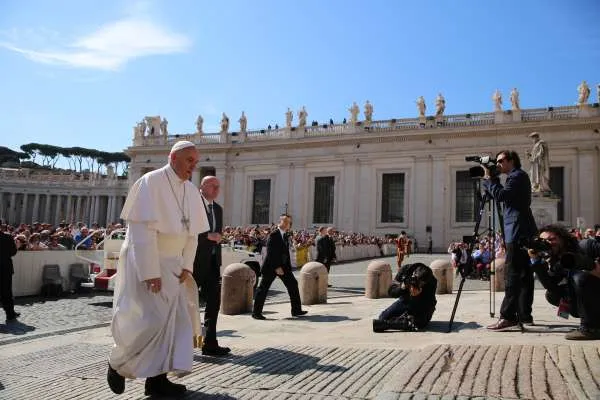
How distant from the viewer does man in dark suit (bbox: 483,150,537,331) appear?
608 centimetres

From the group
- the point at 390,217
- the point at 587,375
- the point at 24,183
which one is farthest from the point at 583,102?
the point at 24,183

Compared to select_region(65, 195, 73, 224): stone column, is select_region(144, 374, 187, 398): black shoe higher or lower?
lower

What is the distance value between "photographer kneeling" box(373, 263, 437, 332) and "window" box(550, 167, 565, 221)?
3398cm

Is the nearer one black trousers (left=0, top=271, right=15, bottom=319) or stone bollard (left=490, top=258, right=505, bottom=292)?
black trousers (left=0, top=271, right=15, bottom=319)

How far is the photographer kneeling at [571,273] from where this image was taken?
5234 mm

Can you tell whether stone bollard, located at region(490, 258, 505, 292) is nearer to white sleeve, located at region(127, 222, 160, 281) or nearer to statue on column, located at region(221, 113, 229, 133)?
white sleeve, located at region(127, 222, 160, 281)

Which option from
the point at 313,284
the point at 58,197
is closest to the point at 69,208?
the point at 58,197

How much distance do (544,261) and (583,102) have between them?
34.8m

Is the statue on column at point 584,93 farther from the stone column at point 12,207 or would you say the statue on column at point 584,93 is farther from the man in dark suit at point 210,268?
the stone column at point 12,207

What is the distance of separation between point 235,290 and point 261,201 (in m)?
39.1

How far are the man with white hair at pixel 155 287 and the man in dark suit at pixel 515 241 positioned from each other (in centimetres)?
378

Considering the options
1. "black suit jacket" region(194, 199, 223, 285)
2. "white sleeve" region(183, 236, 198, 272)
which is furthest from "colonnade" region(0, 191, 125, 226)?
"white sleeve" region(183, 236, 198, 272)

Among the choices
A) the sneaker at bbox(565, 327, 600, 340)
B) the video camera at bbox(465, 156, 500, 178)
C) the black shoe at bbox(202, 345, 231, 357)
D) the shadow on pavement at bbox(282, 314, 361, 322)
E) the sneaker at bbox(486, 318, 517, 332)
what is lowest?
the shadow on pavement at bbox(282, 314, 361, 322)

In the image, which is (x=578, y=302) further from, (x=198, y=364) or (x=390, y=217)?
(x=390, y=217)
